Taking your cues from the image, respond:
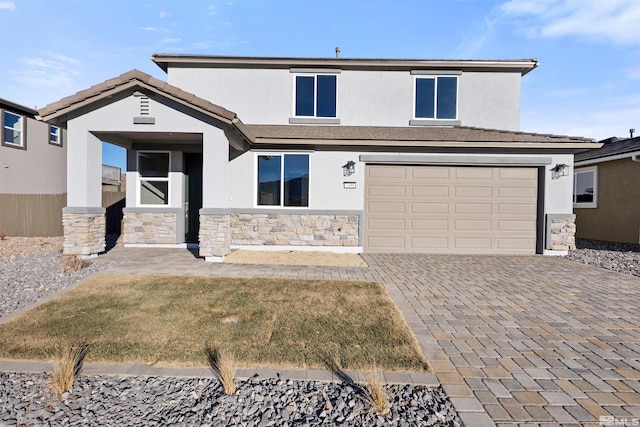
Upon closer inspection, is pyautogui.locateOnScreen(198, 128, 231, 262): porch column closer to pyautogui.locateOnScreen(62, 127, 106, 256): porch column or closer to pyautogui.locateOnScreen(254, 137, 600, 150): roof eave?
pyautogui.locateOnScreen(254, 137, 600, 150): roof eave

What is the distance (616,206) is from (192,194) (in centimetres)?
1620

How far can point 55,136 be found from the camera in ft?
57.4

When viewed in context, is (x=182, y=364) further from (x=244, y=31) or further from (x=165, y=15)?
(x=244, y=31)

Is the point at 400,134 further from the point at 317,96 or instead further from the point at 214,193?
the point at 214,193

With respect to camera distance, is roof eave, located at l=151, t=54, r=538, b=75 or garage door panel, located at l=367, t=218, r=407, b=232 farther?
roof eave, located at l=151, t=54, r=538, b=75

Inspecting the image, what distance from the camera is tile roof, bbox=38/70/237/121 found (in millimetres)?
7285

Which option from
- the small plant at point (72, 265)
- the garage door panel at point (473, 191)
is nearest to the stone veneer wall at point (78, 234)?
the small plant at point (72, 265)

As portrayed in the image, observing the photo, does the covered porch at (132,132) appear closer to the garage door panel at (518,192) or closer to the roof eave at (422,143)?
the roof eave at (422,143)

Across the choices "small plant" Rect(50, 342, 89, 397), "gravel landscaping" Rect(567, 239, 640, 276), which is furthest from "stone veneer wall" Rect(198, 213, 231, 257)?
"gravel landscaping" Rect(567, 239, 640, 276)

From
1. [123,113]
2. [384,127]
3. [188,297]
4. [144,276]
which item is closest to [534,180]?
[384,127]

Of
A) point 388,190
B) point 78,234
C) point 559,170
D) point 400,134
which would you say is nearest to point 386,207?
point 388,190

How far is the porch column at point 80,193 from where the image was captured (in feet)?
25.2

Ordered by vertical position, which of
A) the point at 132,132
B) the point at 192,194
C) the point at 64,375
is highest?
the point at 132,132

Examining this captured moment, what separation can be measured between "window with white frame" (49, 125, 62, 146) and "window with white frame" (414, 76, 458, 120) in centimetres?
1978
